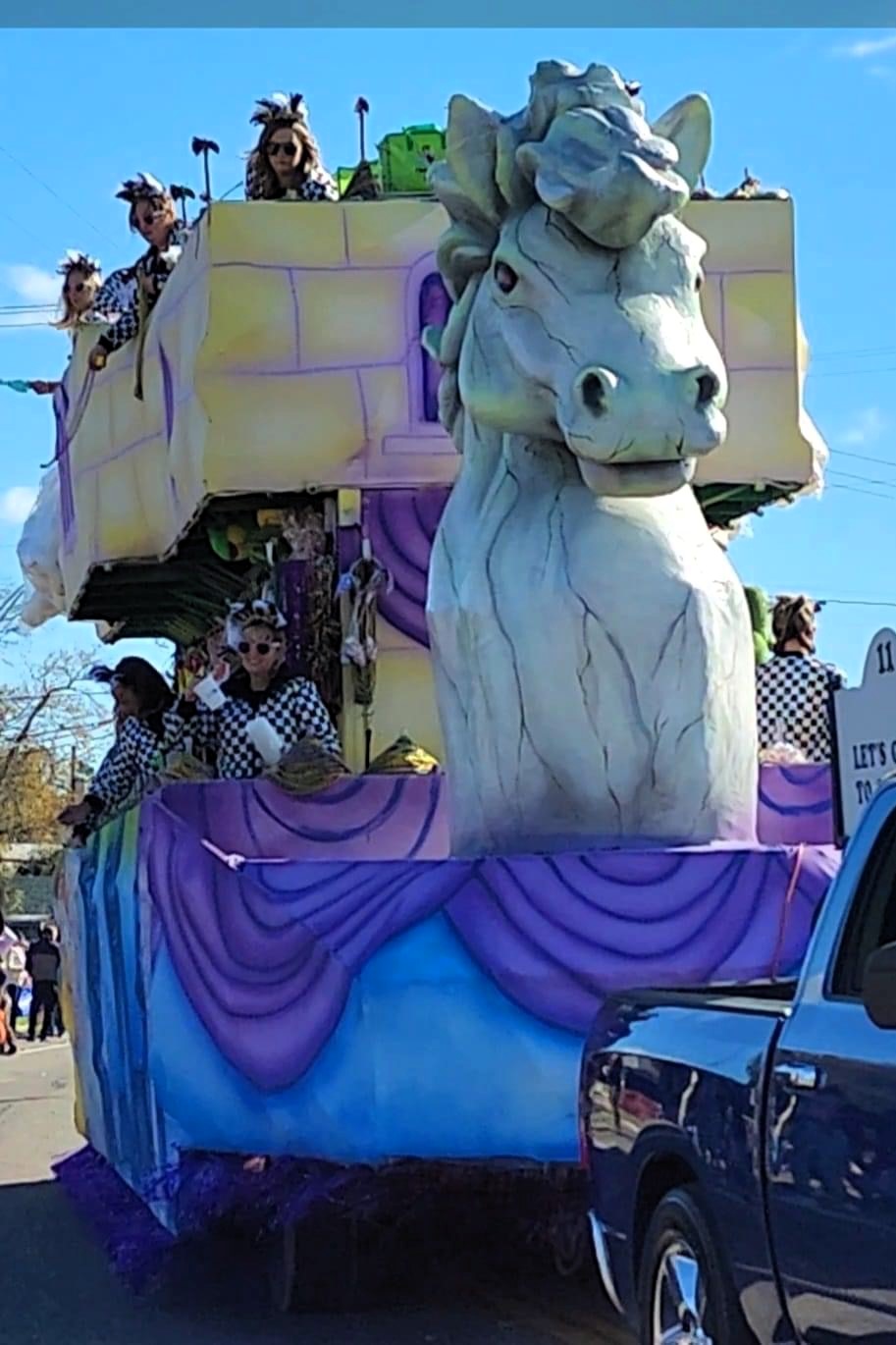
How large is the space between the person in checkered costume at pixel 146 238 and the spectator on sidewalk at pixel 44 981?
13.6 metres

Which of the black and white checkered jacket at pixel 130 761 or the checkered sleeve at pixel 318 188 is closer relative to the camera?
the black and white checkered jacket at pixel 130 761

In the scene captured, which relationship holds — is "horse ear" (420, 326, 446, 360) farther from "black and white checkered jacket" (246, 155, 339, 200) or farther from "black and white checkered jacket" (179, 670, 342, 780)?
"black and white checkered jacket" (246, 155, 339, 200)

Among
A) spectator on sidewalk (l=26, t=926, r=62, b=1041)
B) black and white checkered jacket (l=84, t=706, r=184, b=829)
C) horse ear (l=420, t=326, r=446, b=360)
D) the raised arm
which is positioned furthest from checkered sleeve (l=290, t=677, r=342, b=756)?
spectator on sidewalk (l=26, t=926, r=62, b=1041)

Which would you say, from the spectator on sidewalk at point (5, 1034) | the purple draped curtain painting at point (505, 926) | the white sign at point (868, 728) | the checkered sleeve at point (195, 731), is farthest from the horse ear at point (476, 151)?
the spectator on sidewalk at point (5, 1034)

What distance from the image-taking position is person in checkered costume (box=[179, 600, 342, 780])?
416 inches

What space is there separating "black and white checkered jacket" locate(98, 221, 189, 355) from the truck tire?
29.2 ft

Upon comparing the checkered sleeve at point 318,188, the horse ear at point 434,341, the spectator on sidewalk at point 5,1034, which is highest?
the checkered sleeve at point 318,188

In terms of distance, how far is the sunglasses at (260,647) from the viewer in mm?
10547

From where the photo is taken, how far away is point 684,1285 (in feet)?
18.1

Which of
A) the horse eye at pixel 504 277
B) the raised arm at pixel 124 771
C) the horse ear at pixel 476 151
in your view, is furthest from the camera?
the raised arm at pixel 124 771

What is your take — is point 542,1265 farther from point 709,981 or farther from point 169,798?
point 169,798

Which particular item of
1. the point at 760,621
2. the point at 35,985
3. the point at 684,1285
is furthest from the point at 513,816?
the point at 35,985

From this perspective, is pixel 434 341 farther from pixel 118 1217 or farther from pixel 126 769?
pixel 118 1217

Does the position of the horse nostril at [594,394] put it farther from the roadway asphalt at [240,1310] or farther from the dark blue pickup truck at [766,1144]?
the roadway asphalt at [240,1310]
